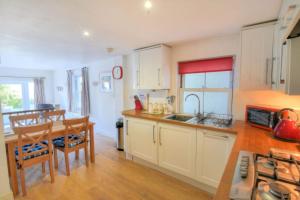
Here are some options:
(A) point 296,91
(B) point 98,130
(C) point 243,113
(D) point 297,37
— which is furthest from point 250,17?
(B) point 98,130

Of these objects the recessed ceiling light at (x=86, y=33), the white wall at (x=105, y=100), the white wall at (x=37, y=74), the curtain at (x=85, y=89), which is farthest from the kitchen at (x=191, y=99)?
the white wall at (x=37, y=74)

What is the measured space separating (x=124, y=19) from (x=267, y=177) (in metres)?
1.87

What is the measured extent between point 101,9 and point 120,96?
93.5 inches

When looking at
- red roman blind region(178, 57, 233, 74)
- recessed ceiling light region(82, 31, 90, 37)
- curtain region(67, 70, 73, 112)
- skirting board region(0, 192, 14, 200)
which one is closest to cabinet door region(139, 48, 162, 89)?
red roman blind region(178, 57, 233, 74)

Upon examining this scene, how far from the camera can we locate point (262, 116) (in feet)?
5.82

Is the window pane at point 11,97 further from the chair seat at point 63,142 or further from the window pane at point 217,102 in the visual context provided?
the window pane at point 217,102

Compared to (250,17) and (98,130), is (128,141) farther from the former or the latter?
(250,17)

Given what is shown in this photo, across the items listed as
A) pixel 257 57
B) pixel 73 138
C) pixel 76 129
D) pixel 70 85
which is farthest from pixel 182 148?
pixel 70 85

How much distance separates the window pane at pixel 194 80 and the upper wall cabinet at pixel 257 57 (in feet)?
2.48

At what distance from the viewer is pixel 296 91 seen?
100 centimetres

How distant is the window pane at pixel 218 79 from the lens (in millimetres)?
2353

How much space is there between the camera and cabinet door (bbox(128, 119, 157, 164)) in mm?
2525

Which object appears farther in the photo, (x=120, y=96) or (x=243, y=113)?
(x=120, y=96)

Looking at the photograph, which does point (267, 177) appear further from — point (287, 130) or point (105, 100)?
point (105, 100)
